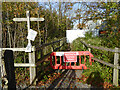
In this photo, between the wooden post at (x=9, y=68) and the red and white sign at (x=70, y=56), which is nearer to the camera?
the wooden post at (x=9, y=68)

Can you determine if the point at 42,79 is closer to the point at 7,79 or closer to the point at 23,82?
the point at 23,82

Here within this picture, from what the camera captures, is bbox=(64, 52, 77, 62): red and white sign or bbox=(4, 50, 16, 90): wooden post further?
bbox=(64, 52, 77, 62): red and white sign

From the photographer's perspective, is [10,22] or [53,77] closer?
[53,77]

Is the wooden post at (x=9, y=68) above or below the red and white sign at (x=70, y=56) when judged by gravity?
above

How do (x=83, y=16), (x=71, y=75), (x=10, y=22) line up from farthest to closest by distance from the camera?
(x=83, y=16)
(x=10, y=22)
(x=71, y=75)

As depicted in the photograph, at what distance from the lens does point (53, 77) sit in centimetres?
430

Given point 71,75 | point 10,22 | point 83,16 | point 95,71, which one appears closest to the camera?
point 95,71

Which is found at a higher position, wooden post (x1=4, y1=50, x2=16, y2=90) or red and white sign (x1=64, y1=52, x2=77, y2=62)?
wooden post (x1=4, y1=50, x2=16, y2=90)

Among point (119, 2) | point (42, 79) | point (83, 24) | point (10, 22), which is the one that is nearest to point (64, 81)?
point (42, 79)

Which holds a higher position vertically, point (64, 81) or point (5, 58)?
point (5, 58)

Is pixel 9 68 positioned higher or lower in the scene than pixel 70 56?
higher

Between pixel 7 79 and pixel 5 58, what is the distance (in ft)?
0.70

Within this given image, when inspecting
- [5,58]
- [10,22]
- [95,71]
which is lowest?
[95,71]

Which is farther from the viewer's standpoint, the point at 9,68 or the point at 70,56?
the point at 70,56
